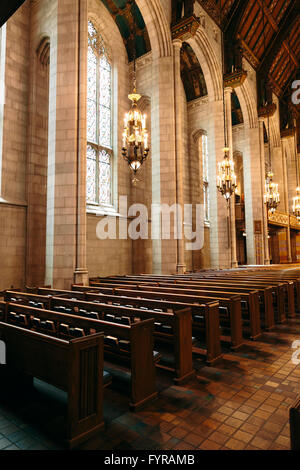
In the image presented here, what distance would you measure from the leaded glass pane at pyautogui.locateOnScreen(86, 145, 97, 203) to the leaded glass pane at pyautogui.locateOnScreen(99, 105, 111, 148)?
2.25ft

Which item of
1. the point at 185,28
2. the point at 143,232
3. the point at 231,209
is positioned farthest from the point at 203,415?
the point at 185,28

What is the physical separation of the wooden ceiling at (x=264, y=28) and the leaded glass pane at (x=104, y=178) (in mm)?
8104

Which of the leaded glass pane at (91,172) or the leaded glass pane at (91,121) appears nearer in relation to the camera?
the leaded glass pane at (91,172)

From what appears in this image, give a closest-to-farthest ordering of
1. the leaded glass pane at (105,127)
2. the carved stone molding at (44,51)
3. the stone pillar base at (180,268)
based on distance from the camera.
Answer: the carved stone molding at (44,51)
the stone pillar base at (180,268)
the leaded glass pane at (105,127)

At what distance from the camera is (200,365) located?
3.65 m

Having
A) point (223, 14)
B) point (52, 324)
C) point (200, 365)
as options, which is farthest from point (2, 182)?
point (223, 14)

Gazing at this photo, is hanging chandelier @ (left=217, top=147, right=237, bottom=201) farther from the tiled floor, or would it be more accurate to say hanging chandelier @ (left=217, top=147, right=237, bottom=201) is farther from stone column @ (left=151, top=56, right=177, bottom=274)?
the tiled floor

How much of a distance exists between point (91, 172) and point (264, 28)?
536 inches

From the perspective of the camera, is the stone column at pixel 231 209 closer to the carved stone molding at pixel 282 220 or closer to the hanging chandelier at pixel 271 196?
the hanging chandelier at pixel 271 196

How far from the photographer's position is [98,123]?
471 inches

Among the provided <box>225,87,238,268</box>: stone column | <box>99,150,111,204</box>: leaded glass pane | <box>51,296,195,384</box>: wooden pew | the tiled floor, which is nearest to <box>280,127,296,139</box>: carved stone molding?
<box>225,87,238,268</box>: stone column

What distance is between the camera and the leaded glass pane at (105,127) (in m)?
12.1

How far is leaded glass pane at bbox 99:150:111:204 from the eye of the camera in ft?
39.2

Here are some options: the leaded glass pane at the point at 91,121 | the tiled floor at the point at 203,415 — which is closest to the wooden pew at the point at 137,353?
the tiled floor at the point at 203,415
